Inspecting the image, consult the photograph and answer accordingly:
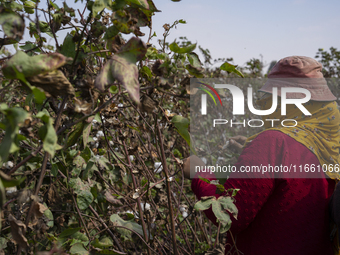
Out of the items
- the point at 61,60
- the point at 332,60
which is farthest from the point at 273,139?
the point at 332,60

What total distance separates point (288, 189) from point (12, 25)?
1.16 meters

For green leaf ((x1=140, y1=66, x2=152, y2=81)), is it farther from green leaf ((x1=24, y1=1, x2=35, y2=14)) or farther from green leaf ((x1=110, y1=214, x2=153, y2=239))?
green leaf ((x1=110, y1=214, x2=153, y2=239))

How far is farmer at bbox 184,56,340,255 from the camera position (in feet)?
4.11

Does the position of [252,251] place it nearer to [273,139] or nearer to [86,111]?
[273,139]

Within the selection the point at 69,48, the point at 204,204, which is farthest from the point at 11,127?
the point at 204,204

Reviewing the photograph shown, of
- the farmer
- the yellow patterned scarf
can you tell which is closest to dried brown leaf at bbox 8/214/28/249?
the farmer

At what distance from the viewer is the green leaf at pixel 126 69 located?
1.98ft

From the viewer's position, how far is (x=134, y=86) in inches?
24.2

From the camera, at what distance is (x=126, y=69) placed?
623 millimetres

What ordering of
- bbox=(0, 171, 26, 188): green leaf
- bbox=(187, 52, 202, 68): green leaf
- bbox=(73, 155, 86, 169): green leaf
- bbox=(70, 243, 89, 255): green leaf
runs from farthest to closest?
1. bbox=(73, 155, 86, 169): green leaf
2. bbox=(70, 243, 89, 255): green leaf
3. bbox=(187, 52, 202, 68): green leaf
4. bbox=(0, 171, 26, 188): green leaf

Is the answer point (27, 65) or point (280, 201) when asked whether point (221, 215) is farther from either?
point (27, 65)

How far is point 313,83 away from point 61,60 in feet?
4.22

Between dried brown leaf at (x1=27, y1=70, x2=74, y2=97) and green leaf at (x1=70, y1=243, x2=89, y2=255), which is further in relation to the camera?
green leaf at (x1=70, y1=243, x2=89, y2=255)

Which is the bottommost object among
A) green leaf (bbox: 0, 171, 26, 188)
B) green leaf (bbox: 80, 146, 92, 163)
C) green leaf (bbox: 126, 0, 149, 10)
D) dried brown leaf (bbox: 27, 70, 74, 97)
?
green leaf (bbox: 80, 146, 92, 163)
